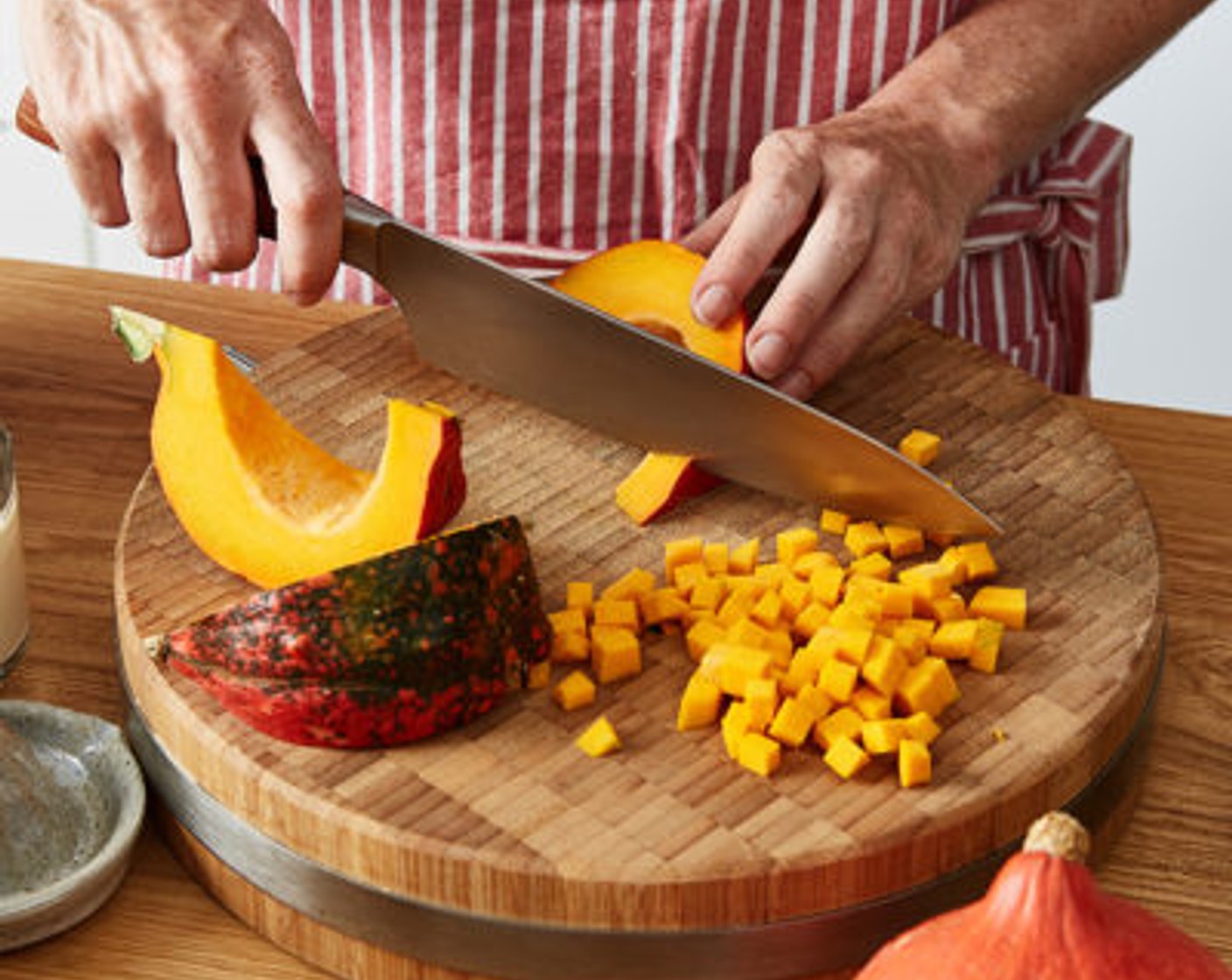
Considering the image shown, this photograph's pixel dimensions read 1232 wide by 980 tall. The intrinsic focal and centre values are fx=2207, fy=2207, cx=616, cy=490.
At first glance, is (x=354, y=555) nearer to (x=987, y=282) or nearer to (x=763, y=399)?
(x=763, y=399)

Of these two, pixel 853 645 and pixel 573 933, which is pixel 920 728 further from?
pixel 573 933

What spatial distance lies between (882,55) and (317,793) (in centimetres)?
102

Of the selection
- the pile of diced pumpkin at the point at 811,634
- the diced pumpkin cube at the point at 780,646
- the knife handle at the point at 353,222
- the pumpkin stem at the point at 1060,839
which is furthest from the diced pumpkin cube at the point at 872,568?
the pumpkin stem at the point at 1060,839

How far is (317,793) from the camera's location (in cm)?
135

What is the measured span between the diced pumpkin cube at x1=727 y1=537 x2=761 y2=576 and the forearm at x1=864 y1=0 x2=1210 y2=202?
21.2 inches

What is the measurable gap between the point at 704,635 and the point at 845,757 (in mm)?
143

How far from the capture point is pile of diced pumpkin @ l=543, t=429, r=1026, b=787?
4.52 ft

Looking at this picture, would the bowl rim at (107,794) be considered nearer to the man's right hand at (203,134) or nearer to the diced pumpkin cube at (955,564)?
the man's right hand at (203,134)

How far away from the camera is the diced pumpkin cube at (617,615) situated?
4.85ft

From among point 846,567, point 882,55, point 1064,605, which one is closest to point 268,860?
point 846,567

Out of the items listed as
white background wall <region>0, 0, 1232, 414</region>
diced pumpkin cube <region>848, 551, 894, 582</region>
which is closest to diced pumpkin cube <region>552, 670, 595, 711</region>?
diced pumpkin cube <region>848, 551, 894, 582</region>

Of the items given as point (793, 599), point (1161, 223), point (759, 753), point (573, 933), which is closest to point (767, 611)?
point (793, 599)

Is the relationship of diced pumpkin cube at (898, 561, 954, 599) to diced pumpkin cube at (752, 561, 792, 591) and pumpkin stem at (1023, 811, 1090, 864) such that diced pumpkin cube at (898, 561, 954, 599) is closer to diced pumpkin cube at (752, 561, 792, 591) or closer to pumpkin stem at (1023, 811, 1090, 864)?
diced pumpkin cube at (752, 561, 792, 591)

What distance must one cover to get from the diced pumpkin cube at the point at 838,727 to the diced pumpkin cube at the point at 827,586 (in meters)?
0.12
